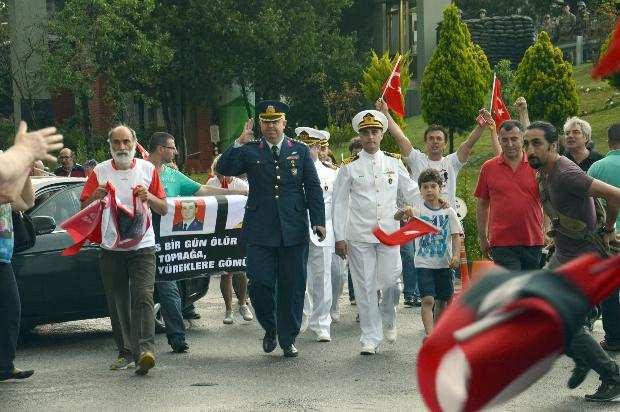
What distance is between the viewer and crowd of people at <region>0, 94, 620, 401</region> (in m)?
8.22

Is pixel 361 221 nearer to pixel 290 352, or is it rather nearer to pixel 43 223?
pixel 290 352

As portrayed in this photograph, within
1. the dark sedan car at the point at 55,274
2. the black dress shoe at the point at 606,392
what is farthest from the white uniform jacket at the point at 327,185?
the black dress shoe at the point at 606,392

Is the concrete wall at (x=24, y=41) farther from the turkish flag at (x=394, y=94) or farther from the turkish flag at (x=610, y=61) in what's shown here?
the turkish flag at (x=610, y=61)

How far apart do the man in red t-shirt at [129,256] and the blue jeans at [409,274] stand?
4.92m

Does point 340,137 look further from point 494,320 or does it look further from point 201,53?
point 494,320

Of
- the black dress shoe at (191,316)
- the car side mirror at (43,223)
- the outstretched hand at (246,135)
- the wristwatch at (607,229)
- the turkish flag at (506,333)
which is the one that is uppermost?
the turkish flag at (506,333)

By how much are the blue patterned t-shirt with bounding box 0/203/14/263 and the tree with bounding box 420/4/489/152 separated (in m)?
18.5

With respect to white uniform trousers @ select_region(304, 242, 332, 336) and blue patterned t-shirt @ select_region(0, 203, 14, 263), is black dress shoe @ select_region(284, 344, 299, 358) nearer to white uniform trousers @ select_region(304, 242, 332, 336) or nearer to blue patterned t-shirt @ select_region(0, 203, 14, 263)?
white uniform trousers @ select_region(304, 242, 332, 336)

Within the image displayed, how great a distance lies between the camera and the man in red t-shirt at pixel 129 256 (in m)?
9.44

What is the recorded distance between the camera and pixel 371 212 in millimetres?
10766

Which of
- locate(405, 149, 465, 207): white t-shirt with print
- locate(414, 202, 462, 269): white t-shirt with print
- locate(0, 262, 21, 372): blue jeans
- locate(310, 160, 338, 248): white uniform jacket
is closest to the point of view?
locate(0, 262, 21, 372): blue jeans

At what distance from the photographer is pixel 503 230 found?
9391 mm

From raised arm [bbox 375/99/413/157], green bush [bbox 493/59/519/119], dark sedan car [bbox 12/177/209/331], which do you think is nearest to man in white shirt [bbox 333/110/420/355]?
raised arm [bbox 375/99/413/157]

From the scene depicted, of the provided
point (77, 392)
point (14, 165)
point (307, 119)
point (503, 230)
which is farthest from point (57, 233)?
point (307, 119)
